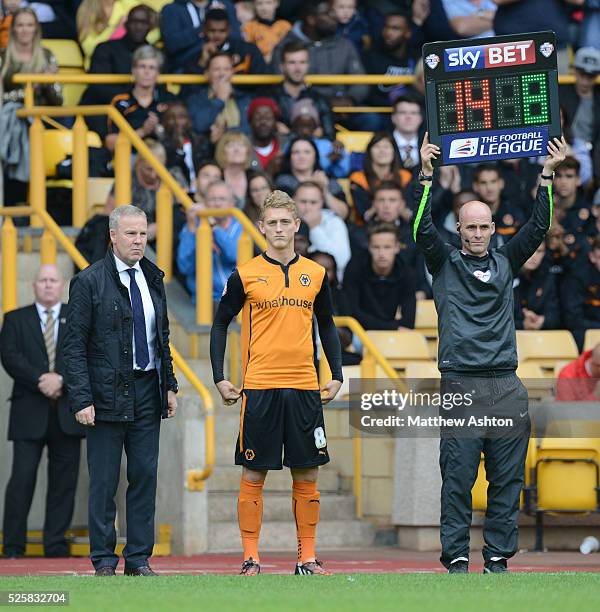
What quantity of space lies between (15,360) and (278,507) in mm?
2454

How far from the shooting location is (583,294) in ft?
55.8

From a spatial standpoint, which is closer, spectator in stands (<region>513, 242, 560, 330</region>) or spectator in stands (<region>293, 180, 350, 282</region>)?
spectator in stands (<region>293, 180, 350, 282</region>)

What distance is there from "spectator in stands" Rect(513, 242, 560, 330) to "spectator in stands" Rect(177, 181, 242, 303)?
298cm

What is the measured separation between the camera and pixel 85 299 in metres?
10.2

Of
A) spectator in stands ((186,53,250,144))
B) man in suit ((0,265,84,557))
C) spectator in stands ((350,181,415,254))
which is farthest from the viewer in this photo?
spectator in stands ((186,53,250,144))

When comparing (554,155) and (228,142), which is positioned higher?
(228,142)

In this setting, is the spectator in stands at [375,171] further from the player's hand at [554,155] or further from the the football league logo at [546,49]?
the player's hand at [554,155]

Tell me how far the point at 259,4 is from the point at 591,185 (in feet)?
13.3

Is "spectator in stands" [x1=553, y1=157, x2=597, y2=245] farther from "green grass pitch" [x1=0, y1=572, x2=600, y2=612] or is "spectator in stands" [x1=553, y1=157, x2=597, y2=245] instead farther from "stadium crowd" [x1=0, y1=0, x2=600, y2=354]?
"green grass pitch" [x1=0, y1=572, x2=600, y2=612]

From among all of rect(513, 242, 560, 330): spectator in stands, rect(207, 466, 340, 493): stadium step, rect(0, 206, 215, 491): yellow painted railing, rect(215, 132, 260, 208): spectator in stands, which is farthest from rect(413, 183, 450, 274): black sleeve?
rect(513, 242, 560, 330): spectator in stands

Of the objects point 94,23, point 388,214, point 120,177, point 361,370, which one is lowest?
point 361,370

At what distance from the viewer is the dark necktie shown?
10.3 metres

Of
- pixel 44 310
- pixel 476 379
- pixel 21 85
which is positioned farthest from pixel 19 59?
pixel 476 379

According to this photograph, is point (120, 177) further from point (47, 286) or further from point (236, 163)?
point (47, 286)
